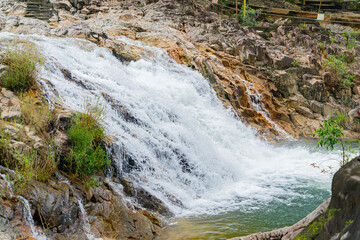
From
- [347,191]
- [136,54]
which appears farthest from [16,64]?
[136,54]

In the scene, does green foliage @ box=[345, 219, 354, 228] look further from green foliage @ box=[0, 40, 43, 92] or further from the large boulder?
green foliage @ box=[0, 40, 43, 92]

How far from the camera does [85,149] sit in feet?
14.9

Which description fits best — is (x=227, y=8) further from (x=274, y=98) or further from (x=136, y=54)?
(x=136, y=54)

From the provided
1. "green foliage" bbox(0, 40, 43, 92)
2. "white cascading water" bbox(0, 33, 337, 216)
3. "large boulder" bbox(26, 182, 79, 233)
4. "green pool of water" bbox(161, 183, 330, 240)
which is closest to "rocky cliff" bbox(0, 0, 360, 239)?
"white cascading water" bbox(0, 33, 337, 216)

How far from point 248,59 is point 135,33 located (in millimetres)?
4772

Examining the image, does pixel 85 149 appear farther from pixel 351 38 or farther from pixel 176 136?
pixel 351 38

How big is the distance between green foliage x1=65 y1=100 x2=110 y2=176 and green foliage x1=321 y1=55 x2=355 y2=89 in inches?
477

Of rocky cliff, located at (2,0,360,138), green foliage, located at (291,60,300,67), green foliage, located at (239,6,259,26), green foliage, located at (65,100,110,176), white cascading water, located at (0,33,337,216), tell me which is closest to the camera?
green foliage, located at (65,100,110,176)

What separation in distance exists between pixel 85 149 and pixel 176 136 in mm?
3084

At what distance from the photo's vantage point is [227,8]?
779 inches

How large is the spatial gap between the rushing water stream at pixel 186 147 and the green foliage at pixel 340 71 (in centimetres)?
550

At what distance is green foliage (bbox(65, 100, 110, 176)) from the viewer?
4.58m

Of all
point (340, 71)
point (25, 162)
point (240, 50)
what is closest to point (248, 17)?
point (240, 50)

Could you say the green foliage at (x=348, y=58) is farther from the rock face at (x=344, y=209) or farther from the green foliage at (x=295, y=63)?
the rock face at (x=344, y=209)
